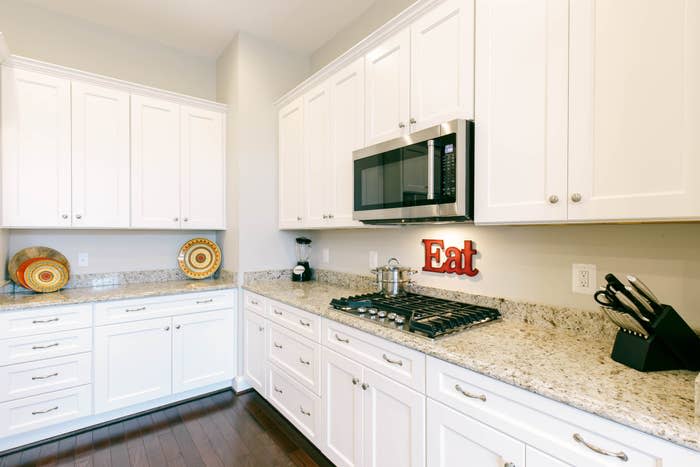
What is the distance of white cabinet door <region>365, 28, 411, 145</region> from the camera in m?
1.87

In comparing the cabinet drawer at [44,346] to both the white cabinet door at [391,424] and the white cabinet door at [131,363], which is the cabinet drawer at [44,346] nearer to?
the white cabinet door at [131,363]

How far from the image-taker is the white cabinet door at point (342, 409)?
167cm

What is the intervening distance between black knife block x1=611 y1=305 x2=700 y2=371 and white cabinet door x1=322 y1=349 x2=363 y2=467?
3.48 ft

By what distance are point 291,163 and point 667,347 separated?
98.7 inches

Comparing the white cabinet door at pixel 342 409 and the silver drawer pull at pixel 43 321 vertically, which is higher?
the silver drawer pull at pixel 43 321

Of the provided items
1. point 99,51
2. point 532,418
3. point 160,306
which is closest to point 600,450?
point 532,418

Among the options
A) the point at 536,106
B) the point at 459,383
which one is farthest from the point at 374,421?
the point at 536,106

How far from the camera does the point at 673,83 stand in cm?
100

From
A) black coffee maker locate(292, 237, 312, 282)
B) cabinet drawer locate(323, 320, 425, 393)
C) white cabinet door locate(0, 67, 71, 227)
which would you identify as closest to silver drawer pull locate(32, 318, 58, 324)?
white cabinet door locate(0, 67, 71, 227)

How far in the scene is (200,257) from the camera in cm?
318

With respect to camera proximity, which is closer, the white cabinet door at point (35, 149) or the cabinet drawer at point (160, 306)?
the white cabinet door at point (35, 149)

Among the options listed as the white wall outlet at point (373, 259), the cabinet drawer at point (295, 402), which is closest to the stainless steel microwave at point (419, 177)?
the white wall outlet at point (373, 259)

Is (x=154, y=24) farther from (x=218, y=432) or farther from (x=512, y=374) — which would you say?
(x=512, y=374)

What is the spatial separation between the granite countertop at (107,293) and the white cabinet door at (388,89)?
174cm
